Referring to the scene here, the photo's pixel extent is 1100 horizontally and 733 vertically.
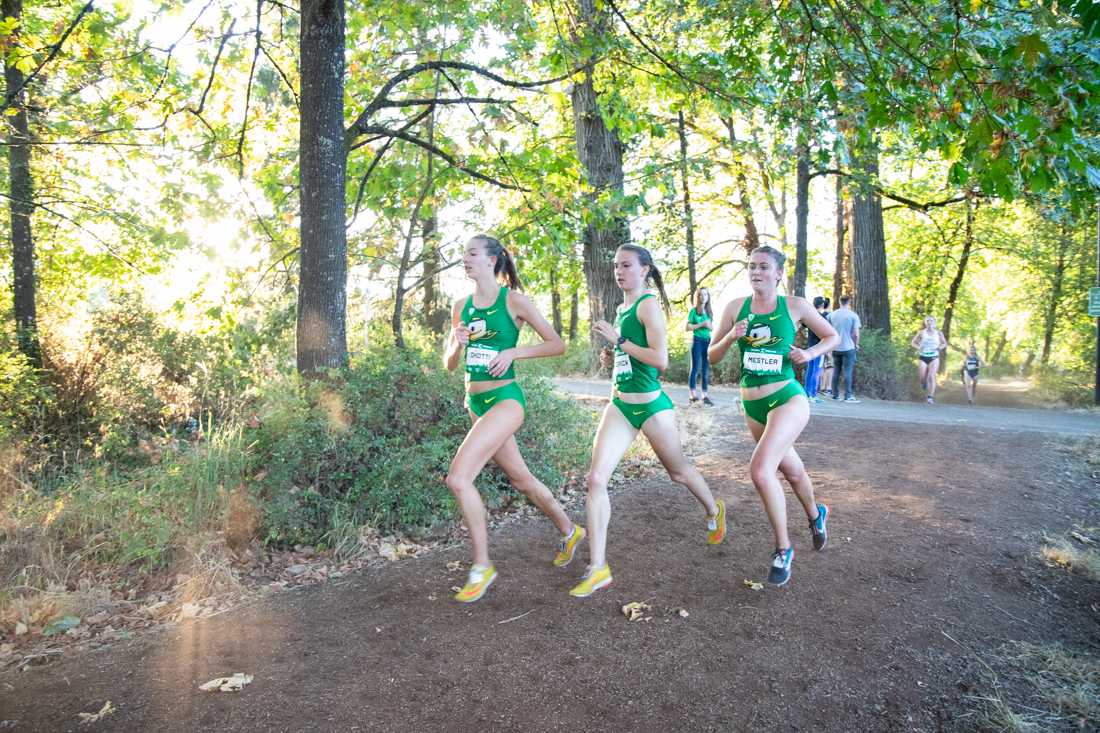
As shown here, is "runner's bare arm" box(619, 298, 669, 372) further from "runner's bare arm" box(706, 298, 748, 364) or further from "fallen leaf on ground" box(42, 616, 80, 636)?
"fallen leaf on ground" box(42, 616, 80, 636)

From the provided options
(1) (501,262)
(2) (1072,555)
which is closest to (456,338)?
(1) (501,262)

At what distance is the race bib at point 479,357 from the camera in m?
4.46

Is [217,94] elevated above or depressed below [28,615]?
above

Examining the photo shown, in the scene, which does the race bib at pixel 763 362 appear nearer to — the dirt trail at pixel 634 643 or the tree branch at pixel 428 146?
the dirt trail at pixel 634 643

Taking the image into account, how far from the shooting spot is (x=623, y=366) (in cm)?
470

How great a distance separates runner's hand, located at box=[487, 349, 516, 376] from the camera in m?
4.36

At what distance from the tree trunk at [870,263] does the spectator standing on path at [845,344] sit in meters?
3.60

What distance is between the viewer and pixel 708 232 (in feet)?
86.3

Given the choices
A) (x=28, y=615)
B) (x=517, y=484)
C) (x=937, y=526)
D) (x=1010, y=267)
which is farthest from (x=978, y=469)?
(x=1010, y=267)

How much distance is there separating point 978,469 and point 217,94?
430 inches

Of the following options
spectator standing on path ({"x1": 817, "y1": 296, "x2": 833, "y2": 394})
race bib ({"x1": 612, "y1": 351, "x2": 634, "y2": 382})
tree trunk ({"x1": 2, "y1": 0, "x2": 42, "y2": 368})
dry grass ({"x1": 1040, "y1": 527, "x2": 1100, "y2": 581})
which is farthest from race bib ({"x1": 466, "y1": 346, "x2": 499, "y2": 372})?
spectator standing on path ({"x1": 817, "y1": 296, "x2": 833, "y2": 394})

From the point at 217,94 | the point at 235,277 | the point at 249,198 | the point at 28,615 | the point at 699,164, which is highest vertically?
the point at 217,94

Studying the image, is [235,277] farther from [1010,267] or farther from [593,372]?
[1010,267]

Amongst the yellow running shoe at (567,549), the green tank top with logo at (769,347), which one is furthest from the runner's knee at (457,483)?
the green tank top with logo at (769,347)
